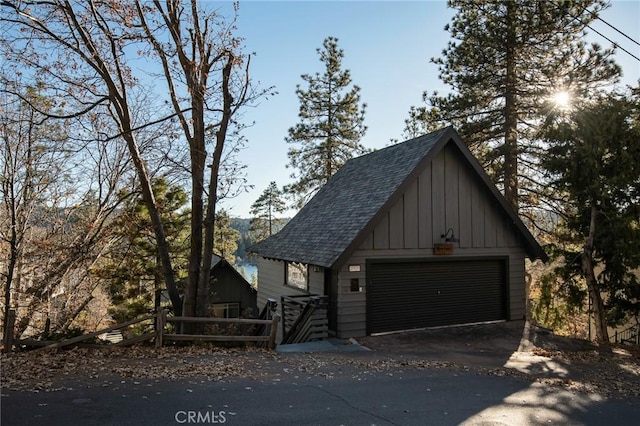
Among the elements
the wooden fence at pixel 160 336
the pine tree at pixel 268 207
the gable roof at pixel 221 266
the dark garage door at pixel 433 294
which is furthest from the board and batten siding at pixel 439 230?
the pine tree at pixel 268 207

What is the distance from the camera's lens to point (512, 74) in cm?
1653

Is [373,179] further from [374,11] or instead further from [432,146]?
[374,11]

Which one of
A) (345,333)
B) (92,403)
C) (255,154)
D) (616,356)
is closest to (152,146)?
(255,154)

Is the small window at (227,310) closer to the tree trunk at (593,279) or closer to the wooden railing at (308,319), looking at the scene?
the wooden railing at (308,319)

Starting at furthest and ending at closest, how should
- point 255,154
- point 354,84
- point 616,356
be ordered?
point 354,84
point 255,154
point 616,356

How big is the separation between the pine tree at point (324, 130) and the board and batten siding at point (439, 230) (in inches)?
546

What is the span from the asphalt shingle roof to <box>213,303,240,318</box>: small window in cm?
610

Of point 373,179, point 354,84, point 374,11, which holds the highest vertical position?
point 354,84

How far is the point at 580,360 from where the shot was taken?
30.5 ft

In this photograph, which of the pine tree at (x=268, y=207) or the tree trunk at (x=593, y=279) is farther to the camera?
the pine tree at (x=268, y=207)

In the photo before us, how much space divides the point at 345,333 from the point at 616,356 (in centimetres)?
654

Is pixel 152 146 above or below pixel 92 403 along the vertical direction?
above

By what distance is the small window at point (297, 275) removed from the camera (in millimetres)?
12680

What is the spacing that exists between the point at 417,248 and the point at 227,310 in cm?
1297
